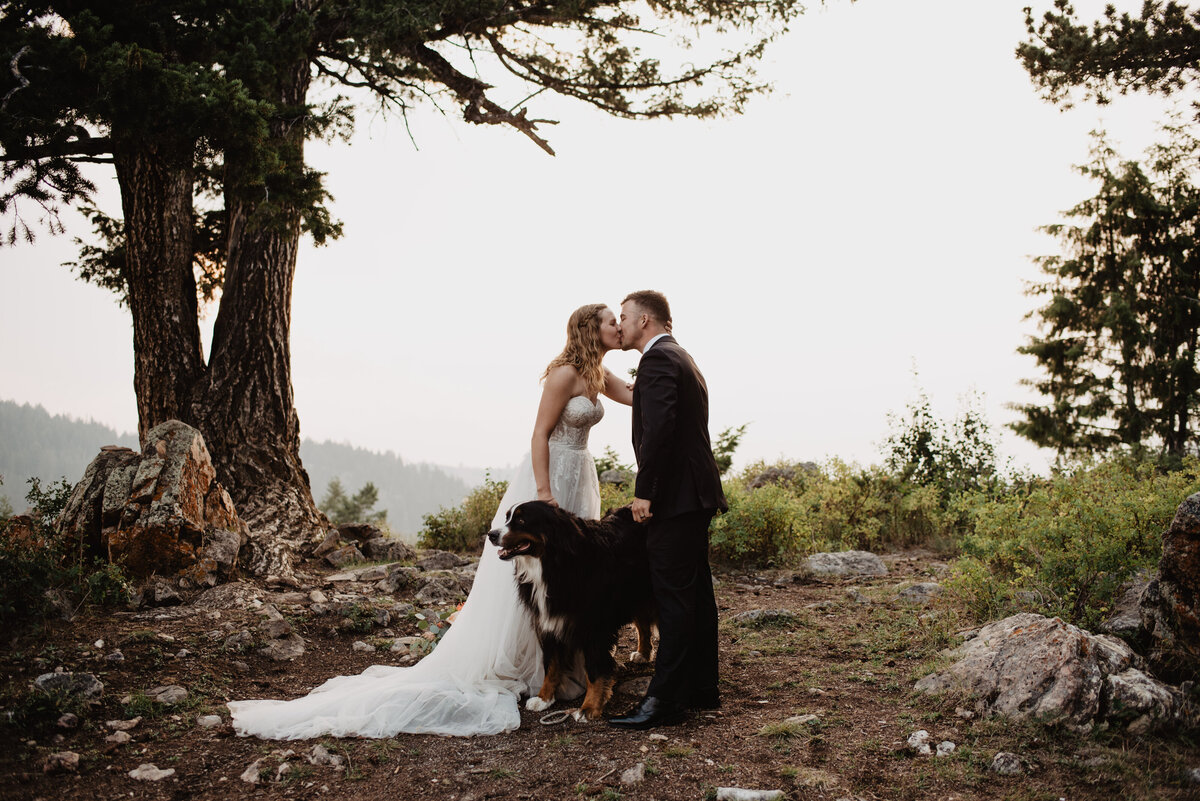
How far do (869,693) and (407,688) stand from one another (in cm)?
259

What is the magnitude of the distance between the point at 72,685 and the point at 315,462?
118966 mm

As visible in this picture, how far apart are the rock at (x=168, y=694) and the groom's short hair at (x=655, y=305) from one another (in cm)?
339

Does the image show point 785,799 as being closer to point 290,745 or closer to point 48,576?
point 290,745

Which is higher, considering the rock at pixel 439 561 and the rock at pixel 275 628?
the rock at pixel 439 561

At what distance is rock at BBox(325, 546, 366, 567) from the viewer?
768 cm

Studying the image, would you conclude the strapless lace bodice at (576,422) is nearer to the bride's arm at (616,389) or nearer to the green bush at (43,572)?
the bride's arm at (616,389)

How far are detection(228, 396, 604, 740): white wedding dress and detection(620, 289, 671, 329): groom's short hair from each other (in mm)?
Result: 788

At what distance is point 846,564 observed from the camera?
7.99 m

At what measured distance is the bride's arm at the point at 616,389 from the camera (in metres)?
5.09

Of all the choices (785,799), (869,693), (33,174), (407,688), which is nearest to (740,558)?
(869,693)

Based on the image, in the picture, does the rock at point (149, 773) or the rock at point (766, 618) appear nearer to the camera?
the rock at point (149, 773)

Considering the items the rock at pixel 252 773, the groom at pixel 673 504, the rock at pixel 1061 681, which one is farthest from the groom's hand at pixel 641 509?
the rock at pixel 252 773

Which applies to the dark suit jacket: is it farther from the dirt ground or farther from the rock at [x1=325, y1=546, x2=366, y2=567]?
the rock at [x1=325, y1=546, x2=366, y2=567]

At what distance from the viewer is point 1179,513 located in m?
3.51
